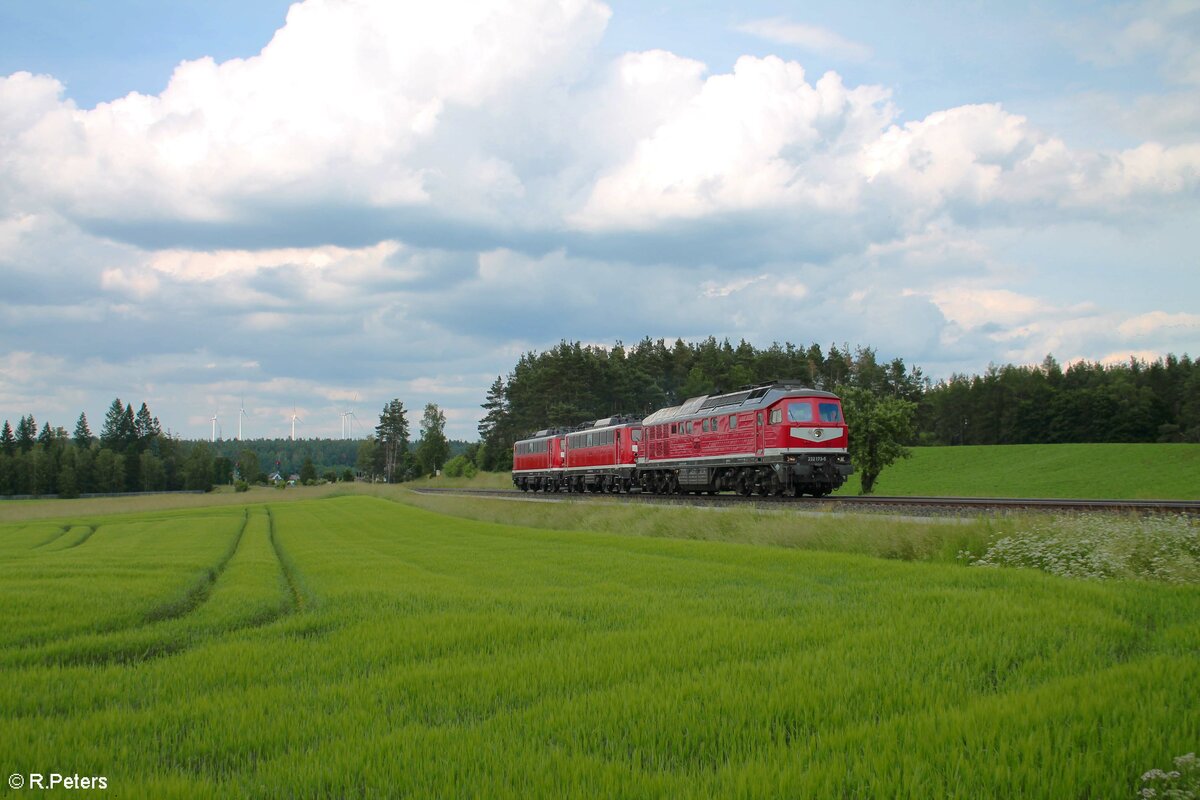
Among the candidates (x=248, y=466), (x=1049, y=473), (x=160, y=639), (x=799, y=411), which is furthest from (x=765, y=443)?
(x=248, y=466)

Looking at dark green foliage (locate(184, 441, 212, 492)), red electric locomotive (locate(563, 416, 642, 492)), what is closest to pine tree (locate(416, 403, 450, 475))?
dark green foliage (locate(184, 441, 212, 492))

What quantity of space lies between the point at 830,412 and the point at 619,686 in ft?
86.9

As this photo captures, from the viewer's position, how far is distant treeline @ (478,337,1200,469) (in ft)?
314

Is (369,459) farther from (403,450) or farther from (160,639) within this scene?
(160,639)

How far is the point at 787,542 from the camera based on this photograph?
19875 millimetres

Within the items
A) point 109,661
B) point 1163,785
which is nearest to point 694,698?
point 1163,785

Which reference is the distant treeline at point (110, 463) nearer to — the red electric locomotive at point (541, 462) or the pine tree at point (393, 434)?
the pine tree at point (393, 434)

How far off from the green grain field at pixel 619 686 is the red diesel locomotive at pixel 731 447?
17077mm

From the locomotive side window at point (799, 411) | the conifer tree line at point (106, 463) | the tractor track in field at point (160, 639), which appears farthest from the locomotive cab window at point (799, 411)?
the conifer tree line at point (106, 463)

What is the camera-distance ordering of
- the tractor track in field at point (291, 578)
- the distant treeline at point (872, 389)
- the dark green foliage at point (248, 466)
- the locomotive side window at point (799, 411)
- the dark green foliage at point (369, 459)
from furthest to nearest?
the dark green foliage at point (248, 466), the dark green foliage at point (369, 459), the distant treeline at point (872, 389), the locomotive side window at point (799, 411), the tractor track in field at point (291, 578)

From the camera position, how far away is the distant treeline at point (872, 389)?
95.6 metres

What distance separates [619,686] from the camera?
7246mm

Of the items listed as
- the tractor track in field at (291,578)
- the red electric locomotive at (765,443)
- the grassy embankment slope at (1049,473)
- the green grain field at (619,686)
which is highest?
the red electric locomotive at (765,443)

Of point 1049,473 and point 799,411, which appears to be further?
point 1049,473
